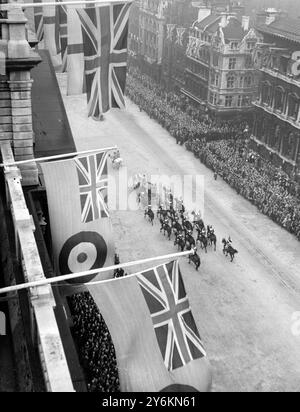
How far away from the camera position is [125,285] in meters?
11.4

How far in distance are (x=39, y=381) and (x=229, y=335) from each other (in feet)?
59.0

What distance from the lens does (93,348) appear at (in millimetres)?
22125

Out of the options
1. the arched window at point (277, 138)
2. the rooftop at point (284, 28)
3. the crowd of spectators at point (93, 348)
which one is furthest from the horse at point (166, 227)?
the rooftop at point (284, 28)

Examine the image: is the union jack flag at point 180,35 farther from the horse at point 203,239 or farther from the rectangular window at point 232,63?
the horse at point 203,239

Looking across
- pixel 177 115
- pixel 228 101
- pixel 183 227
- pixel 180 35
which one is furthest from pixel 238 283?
pixel 180 35

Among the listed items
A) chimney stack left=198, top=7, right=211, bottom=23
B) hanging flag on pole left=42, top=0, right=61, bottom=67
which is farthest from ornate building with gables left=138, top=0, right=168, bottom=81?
hanging flag on pole left=42, top=0, right=61, bottom=67

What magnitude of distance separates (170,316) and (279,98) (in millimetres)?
43083

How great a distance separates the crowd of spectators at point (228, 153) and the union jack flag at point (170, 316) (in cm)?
2662

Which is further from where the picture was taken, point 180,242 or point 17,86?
point 180,242

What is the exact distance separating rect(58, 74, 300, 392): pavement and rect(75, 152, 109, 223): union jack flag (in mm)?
12104

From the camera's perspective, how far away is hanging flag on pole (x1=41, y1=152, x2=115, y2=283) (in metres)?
14.9

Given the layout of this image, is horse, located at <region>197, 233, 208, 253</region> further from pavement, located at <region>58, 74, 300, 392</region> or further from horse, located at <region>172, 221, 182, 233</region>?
horse, located at <region>172, 221, 182, 233</region>

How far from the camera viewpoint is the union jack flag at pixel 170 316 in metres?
11.4

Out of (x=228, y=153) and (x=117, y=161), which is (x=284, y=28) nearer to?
(x=228, y=153)
